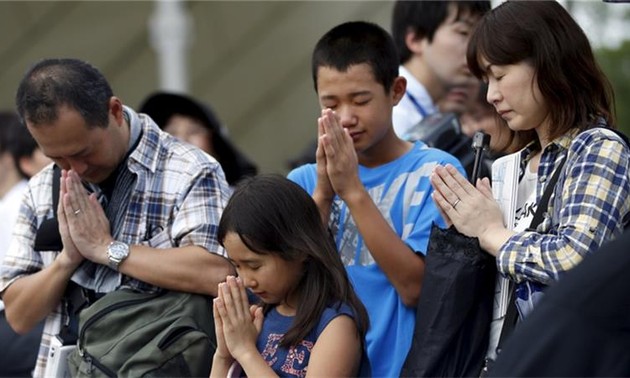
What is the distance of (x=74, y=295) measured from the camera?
4.09 m

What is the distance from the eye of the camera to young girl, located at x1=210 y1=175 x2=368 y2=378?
11.3 feet

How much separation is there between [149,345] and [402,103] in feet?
5.55

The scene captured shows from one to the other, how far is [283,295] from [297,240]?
0.55ft

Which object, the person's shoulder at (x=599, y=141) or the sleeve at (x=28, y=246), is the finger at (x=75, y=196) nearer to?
the sleeve at (x=28, y=246)

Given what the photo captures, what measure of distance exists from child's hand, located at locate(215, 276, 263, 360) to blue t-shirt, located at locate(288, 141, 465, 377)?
1.38 ft

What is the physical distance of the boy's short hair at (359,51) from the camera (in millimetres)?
3967

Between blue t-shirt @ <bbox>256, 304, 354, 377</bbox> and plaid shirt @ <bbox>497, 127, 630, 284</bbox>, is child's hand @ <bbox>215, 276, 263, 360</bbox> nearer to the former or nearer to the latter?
blue t-shirt @ <bbox>256, 304, 354, 377</bbox>

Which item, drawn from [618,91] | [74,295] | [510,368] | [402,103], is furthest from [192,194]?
[618,91]

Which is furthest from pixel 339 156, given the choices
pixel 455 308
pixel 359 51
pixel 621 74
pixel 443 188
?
pixel 621 74

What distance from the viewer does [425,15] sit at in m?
5.07

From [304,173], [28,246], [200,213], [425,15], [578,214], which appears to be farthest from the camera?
[425,15]

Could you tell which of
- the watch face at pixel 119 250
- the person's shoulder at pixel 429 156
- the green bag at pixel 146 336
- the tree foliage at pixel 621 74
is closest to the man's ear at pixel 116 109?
the watch face at pixel 119 250

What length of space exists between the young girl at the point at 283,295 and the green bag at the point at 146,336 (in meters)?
0.16

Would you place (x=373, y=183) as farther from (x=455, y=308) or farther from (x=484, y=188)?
(x=455, y=308)
